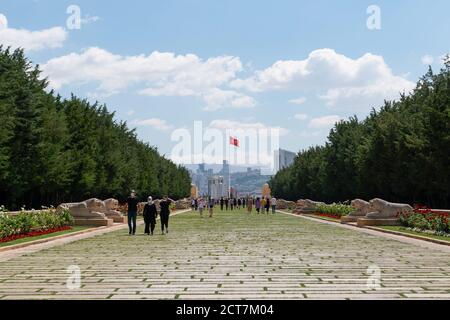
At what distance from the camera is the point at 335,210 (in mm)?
50469

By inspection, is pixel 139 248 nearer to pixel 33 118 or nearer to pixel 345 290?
pixel 345 290

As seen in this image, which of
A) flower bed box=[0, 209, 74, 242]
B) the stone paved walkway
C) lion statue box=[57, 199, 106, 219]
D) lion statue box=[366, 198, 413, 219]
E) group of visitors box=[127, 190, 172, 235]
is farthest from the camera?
lion statue box=[57, 199, 106, 219]

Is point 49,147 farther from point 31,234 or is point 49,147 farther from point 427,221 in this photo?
point 427,221

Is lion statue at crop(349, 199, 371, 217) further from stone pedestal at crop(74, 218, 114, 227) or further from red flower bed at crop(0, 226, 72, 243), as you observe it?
red flower bed at crop(0, 226, 72, 243)

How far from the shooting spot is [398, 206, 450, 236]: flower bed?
26.6 m

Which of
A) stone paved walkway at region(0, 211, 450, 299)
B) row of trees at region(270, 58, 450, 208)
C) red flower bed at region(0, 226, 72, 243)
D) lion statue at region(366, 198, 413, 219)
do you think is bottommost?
stone paved walkway at region(0, 211, 450, 299)

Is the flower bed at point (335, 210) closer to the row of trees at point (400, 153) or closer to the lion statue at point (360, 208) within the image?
the lion statue at point (360, 208)

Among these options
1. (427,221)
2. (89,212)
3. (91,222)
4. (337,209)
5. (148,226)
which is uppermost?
(89,212)

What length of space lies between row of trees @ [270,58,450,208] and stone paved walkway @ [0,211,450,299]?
27253 mm

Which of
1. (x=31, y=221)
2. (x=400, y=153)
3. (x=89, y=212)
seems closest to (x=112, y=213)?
(x=89, y=212)

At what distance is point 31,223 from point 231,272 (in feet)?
50.5

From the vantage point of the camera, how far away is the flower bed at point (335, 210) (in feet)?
150

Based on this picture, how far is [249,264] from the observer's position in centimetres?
1502

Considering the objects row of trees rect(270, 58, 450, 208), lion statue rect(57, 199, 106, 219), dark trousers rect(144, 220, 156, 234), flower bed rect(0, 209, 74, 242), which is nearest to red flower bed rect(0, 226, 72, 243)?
flower bed rect(0, 209, 74, 242)
